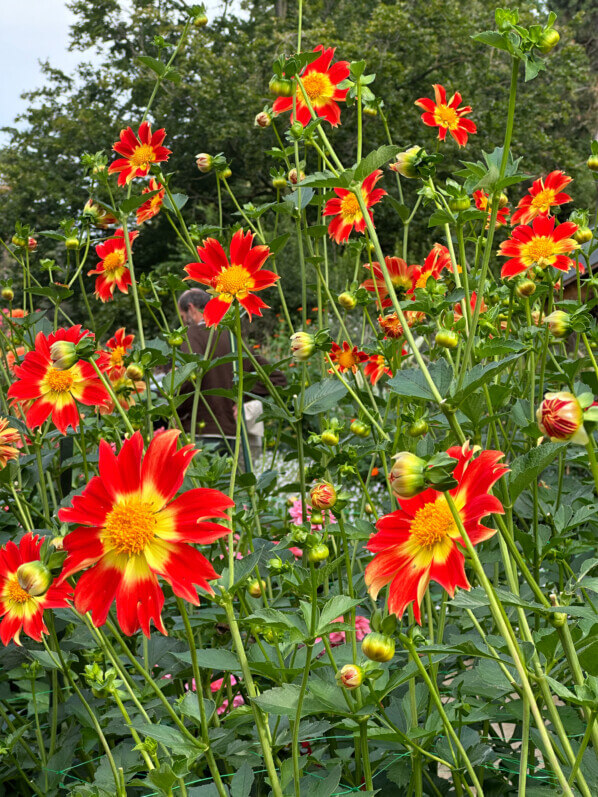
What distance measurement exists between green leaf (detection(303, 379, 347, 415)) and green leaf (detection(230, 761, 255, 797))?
1.84 ft

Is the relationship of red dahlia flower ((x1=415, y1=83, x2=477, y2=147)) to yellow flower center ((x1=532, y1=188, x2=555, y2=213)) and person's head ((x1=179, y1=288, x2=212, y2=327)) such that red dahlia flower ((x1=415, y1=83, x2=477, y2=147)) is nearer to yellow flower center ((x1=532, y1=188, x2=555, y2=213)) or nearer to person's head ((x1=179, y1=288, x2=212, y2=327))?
yellow flower center ((x1=532, y1=188, x2=555, y2=213))

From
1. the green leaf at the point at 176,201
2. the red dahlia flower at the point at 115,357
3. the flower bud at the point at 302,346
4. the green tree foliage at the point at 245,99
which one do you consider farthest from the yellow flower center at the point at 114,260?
the green tree foliage at the point at 245,99

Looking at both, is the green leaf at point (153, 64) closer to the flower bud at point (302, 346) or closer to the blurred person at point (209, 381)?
the flower bud at point (302, 346)

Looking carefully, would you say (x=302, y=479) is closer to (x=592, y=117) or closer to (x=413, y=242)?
(x=413, y=242)

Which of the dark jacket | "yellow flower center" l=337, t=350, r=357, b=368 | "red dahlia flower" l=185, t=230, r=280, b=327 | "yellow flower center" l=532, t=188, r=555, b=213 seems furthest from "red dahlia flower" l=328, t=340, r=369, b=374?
the dark jacket

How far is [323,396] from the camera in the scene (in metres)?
1.27

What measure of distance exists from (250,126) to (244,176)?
0.76 m

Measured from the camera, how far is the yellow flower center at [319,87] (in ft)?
4.52

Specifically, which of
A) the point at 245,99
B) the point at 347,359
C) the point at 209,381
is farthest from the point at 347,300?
the point at 245,99

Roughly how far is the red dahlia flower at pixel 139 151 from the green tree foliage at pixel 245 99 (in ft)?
29.5

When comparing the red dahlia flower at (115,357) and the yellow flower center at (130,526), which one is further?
the red dahlia flower at (115,357)

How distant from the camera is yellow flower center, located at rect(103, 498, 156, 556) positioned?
28.4 inches

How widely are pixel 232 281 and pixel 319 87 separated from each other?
481 millimetres

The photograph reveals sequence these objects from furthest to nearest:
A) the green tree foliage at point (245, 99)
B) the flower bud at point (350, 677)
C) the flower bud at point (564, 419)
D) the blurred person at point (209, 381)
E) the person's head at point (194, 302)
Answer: the green tree foliage at point (245, 99) < the person's head at point (194, 302) < the blurred person at point (209, 381) < the flower bud at point (350, 677) < the flower bud at point (564, 419)
